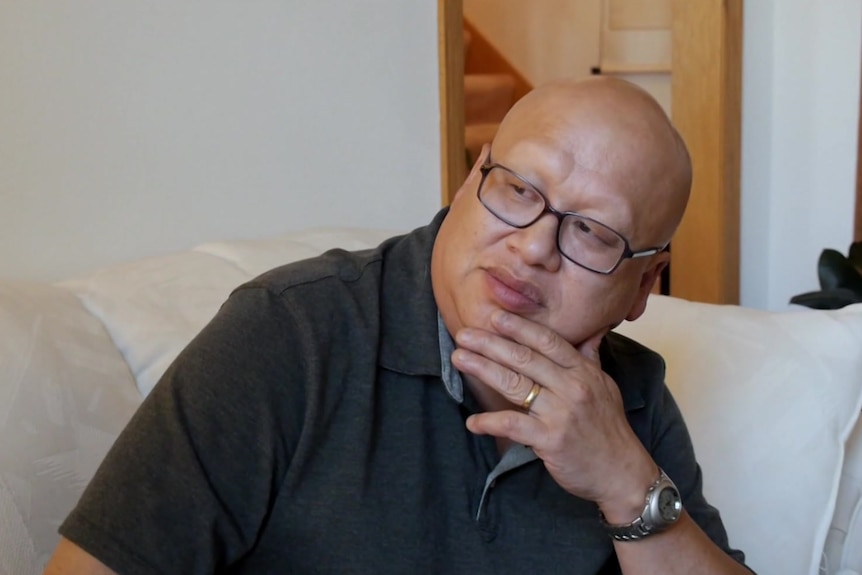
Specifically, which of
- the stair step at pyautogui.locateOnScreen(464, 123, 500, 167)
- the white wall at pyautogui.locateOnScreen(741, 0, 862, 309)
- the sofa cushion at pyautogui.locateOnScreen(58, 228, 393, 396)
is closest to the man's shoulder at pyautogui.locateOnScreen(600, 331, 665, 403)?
the sofa cushion at pyautogui.locateOnScreen(58, 228, 393, 396)

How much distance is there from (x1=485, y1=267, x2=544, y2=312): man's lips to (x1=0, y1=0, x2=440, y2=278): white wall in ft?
2.53

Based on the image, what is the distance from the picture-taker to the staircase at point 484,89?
3650 mm

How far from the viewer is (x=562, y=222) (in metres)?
0.99

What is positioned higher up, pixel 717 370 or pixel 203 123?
pixel 203 123

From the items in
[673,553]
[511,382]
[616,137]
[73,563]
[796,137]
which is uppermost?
[616,137]

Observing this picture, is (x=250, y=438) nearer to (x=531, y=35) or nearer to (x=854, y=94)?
(x=854, y=94)

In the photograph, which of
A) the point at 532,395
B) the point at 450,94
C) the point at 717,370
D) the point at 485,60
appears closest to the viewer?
the point at 532,395

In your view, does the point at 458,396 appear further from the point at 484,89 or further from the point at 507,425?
the point at 484,89

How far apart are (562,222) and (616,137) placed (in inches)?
4.1

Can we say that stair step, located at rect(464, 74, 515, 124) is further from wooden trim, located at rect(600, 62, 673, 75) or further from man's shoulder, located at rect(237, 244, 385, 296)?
man's shoulder, located at rect(237, 244, 385, 296)

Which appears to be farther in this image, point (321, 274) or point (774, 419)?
point (774, 419)

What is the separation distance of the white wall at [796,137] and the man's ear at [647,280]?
188 cm

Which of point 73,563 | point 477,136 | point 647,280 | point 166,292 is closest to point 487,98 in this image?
point 477,136

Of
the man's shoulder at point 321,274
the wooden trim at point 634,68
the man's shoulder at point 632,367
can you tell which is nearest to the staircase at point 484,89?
the wooden trim at point 634,68
